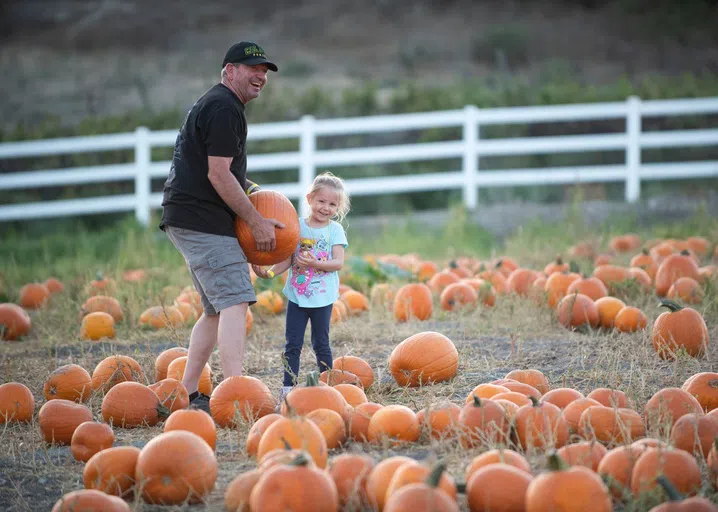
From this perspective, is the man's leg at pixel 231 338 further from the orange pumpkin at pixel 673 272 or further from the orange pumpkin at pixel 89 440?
the orange pumpkin at pixel 673 272

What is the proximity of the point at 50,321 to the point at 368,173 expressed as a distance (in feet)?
30.8

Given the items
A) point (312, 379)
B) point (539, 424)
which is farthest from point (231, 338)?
point (539, 424)

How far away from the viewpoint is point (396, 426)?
11.3 feet

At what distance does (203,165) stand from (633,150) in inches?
380

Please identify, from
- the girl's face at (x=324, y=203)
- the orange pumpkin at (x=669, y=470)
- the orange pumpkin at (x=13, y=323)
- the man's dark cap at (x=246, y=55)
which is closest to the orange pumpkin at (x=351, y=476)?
the orange pumpkin at (x=669, y=470)

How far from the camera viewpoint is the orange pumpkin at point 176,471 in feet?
9.79

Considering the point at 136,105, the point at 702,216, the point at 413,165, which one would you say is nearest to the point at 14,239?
the point at 413,165

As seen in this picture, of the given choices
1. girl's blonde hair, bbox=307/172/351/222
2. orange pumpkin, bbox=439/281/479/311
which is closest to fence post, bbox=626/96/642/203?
orange pumpkin, bbox=439/281/479/311

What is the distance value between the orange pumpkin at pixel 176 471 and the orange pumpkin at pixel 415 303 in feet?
11.5

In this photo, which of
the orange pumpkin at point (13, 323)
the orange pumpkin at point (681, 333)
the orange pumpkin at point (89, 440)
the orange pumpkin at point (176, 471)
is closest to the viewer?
the orange pumpkin at point (176, 471)

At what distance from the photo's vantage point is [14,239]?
484 inches

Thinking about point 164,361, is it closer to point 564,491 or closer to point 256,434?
point 256,434

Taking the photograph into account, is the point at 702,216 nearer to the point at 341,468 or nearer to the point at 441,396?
the point at 441,396

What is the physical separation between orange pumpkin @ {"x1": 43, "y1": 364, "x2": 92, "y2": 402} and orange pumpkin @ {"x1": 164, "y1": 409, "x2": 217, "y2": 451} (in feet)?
3.84
